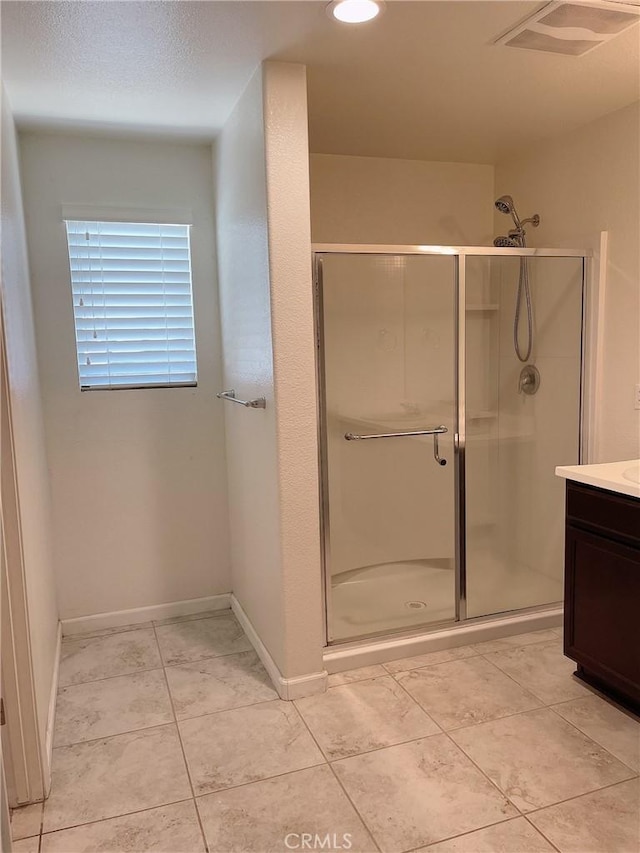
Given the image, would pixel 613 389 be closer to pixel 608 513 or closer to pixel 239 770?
pixel 608 513

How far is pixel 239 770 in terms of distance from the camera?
2.06 m

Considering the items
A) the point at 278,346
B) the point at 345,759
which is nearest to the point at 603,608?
the point at 345,759

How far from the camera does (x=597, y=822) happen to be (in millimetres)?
1794

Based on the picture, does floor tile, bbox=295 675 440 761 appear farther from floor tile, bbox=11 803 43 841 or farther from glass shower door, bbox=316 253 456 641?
floor tile, bbox=11 803 43 841

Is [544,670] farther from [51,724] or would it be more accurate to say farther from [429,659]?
[51,724]

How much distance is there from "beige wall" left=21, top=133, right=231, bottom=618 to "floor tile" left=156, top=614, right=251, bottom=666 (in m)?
0.19

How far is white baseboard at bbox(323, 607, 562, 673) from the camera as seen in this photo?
2.67 meters

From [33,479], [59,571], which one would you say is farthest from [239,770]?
[59,571]

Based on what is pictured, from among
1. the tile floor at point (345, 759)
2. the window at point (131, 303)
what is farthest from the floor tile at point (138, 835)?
the window at point (131, 303)

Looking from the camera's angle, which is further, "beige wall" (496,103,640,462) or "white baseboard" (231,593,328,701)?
"beige wall" (496,103,640,462)

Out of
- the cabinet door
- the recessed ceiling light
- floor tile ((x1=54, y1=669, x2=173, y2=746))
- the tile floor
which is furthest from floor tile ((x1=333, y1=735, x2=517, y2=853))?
the recessed ceiling light

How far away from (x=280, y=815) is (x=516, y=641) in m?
1.46

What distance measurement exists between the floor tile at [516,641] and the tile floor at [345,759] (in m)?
0.01

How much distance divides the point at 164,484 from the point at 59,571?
2.13 ft
